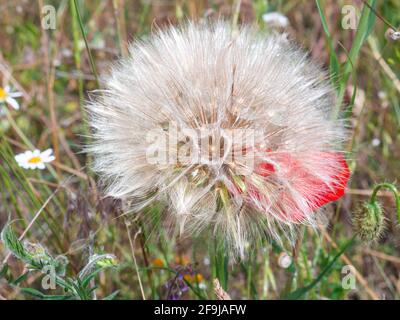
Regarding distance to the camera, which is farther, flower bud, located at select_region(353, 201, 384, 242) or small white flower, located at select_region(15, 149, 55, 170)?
small white flower, located at select_region(15, 149, 55, 170)

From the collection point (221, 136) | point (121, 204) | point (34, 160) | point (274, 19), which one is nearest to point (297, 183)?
point (221, 136)

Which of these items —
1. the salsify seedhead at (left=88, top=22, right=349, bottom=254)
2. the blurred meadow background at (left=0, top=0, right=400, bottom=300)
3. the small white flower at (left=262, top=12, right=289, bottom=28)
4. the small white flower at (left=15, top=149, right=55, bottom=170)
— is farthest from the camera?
the small white flower at (left=262, top=12, right=289, bottom=28)

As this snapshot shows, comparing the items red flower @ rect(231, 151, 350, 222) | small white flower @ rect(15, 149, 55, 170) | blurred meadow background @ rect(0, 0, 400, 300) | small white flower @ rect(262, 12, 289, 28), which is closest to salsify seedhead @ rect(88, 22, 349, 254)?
red flower @ rect(231, 151, 350, 222)

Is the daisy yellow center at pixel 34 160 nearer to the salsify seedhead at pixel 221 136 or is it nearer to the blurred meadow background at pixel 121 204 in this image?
the blurred meadow background at pixel 121 204

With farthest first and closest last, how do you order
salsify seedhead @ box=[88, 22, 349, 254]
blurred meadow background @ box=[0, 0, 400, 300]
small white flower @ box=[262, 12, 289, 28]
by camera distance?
small white flower @ box=[262, 12, 289, 28], blurred meadow background @ box=[0, 0, 400, 300], salsify seedhead @ box=[88, 22, 349, 254]

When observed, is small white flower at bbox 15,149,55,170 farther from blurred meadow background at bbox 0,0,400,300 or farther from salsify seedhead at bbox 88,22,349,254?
salsify seedhead at bbox 88,22,349,254

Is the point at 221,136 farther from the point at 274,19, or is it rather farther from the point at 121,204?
the point at 274,19

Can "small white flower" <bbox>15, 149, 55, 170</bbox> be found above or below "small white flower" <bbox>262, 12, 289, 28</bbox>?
below
